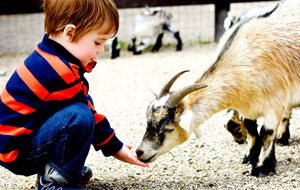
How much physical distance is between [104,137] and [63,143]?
49 centimetres

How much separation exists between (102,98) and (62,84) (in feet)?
10.4

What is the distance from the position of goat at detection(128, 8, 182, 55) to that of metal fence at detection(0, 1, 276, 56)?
0.48m

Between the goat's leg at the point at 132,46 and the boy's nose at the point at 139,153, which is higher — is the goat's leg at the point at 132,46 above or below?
below

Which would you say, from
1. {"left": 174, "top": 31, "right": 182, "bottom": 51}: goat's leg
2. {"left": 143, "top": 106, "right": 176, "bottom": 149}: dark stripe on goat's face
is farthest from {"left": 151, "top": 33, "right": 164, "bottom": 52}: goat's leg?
{"left": 143, "top": 106, "right": 176, "bottom": 149}: dark stripe on goat's face

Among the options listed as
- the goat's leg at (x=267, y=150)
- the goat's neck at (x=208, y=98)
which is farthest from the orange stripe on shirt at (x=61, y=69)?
the goat's leg at (x=267, y=150)

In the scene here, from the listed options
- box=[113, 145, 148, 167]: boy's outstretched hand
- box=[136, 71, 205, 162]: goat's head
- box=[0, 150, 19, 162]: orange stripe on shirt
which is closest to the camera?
box=[0, 150, 19, 162]: orange stripe on shirt

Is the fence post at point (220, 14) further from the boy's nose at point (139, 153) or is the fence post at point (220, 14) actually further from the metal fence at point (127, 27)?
the boy's nose at point (139, 153)

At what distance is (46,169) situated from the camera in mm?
3238

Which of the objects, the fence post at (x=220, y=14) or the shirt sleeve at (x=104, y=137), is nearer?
the shirt sleeve at (x=104, y=137)

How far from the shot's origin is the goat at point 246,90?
3.87 meters

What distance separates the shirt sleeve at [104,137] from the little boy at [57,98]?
0.31m

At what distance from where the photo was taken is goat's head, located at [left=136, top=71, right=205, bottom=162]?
3.83 meters

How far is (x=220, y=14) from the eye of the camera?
9.06 m

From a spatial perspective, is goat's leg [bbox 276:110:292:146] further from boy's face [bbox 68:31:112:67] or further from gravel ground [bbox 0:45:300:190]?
boy's face [bbox 68:31:112:67]
